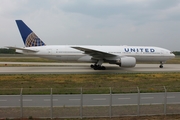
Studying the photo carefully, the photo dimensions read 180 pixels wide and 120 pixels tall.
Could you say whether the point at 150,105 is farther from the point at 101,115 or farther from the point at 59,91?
the point at 59,91

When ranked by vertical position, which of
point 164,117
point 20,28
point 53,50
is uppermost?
point 20,28

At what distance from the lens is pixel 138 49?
30703 mm

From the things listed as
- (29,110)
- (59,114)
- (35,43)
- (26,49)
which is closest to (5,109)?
(29,110)

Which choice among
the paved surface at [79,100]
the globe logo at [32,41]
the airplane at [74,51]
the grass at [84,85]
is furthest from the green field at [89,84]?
the globe logo at [32,41]

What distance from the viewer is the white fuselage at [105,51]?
2925cm

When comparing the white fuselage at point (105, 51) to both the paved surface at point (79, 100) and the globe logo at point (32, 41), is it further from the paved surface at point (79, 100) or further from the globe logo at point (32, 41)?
the paved surface at point (79, 100)

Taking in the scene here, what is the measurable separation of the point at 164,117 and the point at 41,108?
18.1 ft

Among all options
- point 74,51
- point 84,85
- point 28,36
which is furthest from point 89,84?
point 28,36

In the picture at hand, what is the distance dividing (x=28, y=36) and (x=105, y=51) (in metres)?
11.6

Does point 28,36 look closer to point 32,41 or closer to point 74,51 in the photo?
point 32,41

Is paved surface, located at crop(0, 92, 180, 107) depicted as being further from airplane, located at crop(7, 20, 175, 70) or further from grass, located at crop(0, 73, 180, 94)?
airplane, located at crop(7, 20, 175, 70)

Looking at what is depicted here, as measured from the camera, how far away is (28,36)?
30.3 meters

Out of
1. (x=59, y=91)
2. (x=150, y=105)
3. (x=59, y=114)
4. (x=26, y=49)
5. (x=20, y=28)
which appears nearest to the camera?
(x=59, y=114)

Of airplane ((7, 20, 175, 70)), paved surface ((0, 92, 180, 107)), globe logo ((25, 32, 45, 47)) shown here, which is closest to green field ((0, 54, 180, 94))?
paved surface ((0, 92, 180, 107))
